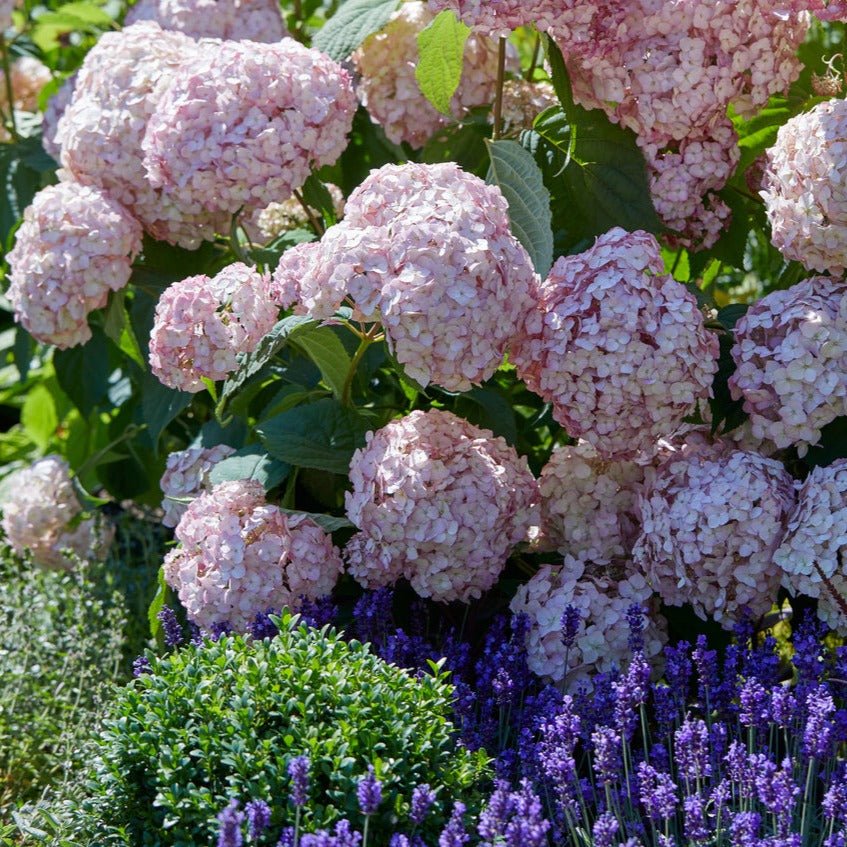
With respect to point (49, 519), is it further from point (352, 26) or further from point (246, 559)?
point (352, 26)

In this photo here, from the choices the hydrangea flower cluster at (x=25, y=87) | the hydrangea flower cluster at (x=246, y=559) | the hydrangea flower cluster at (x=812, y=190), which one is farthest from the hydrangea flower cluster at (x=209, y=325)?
the hydrangea flower cluster at (x=25, y=87)

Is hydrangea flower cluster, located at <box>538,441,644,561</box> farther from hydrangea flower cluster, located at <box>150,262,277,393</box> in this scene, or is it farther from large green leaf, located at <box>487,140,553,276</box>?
hydrangea flower cluster, located at <box>150,262,277,393</box>

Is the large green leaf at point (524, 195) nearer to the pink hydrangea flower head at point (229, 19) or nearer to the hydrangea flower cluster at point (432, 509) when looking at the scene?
the hydrangea flower cluster at point (432, 509)

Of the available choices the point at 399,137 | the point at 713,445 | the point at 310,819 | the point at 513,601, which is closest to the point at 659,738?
the point at 513,601

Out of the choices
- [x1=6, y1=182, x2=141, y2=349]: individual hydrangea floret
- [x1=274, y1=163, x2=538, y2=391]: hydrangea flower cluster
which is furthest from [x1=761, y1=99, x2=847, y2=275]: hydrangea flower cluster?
[x1=6, y1=182, x2=141, y2=349]: individual hydrangea floret

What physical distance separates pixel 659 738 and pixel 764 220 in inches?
47.5

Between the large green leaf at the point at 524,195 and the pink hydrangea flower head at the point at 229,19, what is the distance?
0.93 meters

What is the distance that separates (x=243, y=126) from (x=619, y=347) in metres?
0.94

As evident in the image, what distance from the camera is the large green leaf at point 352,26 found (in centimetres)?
291

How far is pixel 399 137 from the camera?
3105 mm

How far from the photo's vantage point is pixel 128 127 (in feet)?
9.67

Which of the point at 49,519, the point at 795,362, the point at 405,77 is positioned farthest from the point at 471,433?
the point at 49,519

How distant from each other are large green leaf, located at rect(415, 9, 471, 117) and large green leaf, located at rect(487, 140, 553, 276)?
6.4 inches

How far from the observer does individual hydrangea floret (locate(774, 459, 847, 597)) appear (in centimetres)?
240
